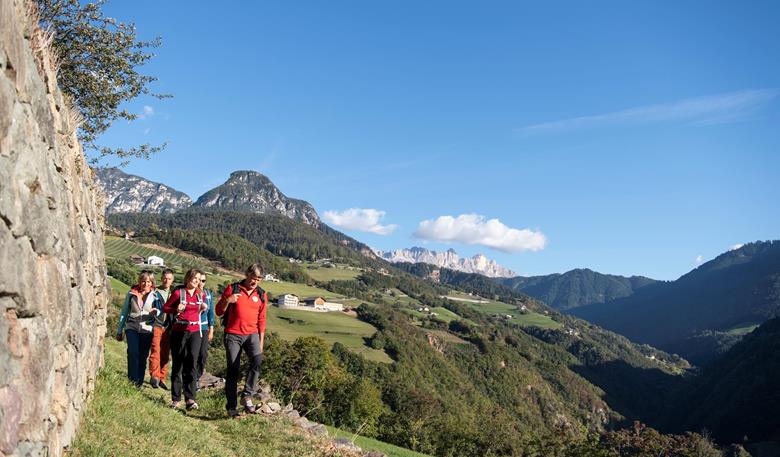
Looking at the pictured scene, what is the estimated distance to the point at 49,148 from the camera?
18.3ft

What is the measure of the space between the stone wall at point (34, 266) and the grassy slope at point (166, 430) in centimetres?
46

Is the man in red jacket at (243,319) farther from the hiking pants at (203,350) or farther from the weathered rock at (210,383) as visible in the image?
the weathered rock at (210,383)

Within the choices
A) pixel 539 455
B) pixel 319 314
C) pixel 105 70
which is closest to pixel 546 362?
pixel 319 314

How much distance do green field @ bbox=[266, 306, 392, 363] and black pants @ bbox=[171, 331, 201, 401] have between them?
307ft

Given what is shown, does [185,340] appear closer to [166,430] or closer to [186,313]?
[186,313]

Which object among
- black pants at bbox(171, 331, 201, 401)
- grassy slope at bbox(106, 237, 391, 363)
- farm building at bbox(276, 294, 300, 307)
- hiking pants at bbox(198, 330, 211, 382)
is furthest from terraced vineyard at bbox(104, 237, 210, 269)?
black pants at bbox(171, 331, 201, 401)

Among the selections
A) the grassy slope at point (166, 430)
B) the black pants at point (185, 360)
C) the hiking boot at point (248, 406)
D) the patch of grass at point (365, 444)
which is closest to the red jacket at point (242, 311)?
the black pants at point (185, 360)

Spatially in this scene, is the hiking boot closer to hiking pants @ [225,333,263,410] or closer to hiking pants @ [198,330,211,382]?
hiking pants @ [225,333,263,410]

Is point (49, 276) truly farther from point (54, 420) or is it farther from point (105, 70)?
point (105, 70)

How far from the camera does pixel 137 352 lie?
11.3 m

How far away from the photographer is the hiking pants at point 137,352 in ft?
36.6

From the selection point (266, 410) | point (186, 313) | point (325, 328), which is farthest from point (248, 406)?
point (325, 328)

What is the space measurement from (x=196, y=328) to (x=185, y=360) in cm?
67

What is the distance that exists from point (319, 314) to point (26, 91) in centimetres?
13107
